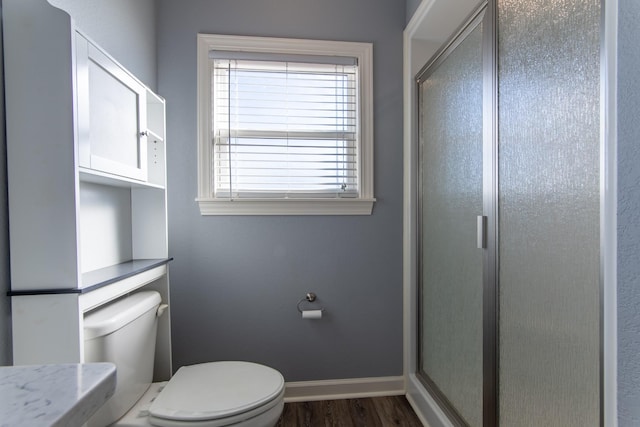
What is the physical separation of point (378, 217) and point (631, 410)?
1.31 meters

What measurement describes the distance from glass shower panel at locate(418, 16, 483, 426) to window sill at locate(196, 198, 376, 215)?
1.19ft

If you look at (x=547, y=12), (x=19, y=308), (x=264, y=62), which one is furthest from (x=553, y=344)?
(x=264, y=62)

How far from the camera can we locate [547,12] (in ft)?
2.82

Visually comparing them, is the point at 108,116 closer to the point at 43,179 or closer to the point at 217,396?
the point at 43,179

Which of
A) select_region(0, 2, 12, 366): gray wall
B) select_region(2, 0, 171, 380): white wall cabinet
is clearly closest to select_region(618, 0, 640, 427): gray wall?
select_region(2, 0, 171, 380): white wall cabinet

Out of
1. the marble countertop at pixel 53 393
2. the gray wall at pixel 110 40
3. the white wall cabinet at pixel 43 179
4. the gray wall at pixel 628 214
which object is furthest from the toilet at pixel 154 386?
the gray wall at pixel 628 214

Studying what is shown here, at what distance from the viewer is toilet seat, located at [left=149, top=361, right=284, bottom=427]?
103cm

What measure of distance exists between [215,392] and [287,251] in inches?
32.2

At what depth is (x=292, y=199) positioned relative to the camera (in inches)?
69.6

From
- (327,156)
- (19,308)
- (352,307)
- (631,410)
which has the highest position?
(327,156)

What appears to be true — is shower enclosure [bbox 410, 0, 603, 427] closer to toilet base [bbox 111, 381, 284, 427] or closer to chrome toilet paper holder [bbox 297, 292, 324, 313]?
chrome toilet paper holder [bbox 297, 292, 324, 313]

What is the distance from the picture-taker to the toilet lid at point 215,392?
3.40 ft

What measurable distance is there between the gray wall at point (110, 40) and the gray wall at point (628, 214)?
4.89ft

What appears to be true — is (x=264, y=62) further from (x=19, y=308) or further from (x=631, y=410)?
(x=631, y=410)
